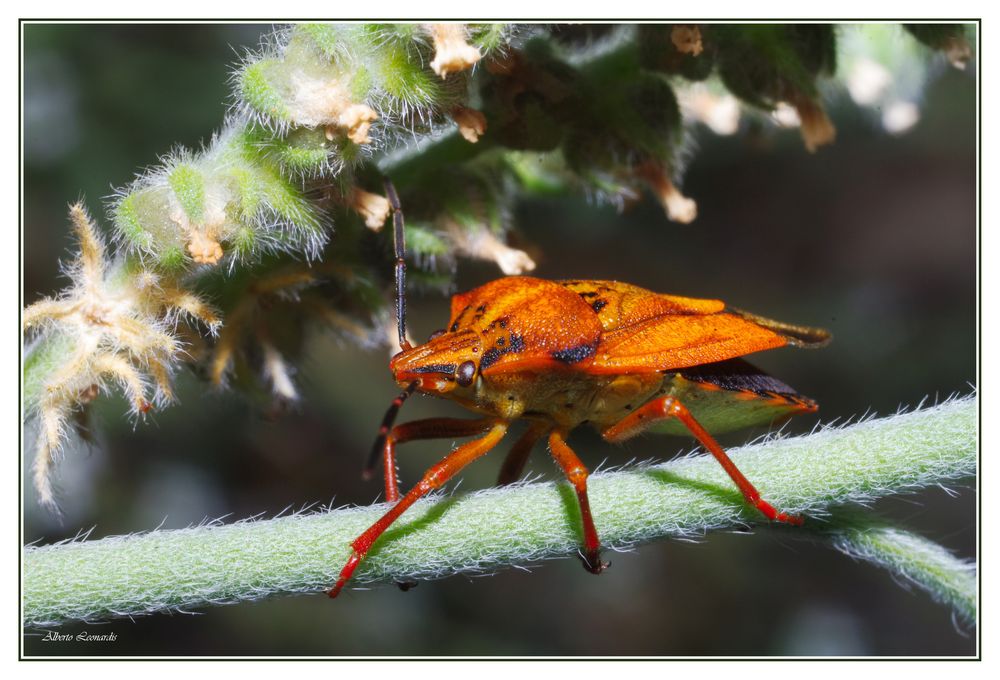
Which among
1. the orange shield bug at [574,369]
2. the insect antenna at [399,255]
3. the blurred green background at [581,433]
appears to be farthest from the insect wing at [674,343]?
the insect antenna at [399,255]

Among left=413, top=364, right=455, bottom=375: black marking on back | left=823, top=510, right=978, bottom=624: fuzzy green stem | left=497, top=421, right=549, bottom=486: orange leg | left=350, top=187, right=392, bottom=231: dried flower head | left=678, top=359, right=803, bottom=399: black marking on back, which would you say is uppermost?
left=350, top=187, right=392, bottom=231: dried flower head

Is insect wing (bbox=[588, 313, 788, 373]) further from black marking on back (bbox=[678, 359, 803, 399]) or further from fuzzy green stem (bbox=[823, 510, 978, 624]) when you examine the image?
fuzzy green stem (bbox=[823, 510, 978, 624])

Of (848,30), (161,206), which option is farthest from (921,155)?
(161,206)

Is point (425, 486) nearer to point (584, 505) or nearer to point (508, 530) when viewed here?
point (508, 530)

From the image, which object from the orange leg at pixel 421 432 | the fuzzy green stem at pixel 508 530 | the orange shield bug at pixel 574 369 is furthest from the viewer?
the orange leg at pixel 421 432

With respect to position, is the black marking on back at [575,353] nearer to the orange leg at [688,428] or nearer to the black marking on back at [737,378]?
the orange leg at [688,428]

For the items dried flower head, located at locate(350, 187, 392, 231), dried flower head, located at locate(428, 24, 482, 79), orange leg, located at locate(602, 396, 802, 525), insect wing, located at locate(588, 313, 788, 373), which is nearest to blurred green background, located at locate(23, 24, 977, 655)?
orange leg, located at locate(602, 396, 802, 525)

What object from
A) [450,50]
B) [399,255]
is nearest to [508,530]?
[399,255]
